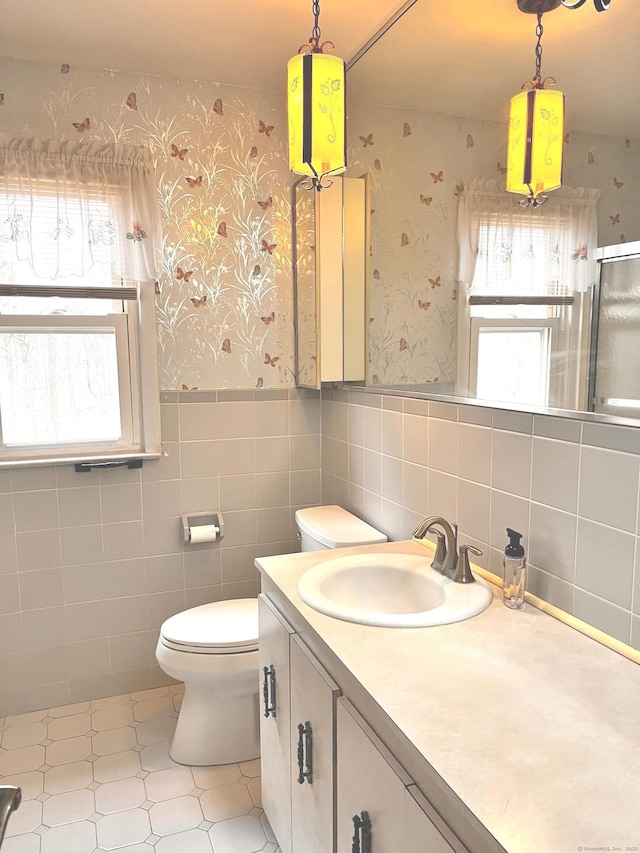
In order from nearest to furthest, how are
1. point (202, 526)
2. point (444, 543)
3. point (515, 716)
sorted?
point (515, 716), point (444, 543), point (202, 526)

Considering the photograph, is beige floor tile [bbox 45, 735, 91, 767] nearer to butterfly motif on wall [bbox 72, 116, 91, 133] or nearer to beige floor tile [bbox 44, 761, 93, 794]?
beige floor tile [bbox 44, 761, 93, 794]

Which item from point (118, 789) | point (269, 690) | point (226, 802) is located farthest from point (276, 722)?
point (118, 789)

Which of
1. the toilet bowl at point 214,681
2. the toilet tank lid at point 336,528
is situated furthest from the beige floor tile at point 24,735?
the toilet tank lid at point 336,528

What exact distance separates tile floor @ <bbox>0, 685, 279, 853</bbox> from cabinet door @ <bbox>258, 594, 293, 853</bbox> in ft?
0.69

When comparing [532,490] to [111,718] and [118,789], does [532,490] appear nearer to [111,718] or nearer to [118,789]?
[118,789]

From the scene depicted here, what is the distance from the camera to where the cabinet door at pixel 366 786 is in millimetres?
966

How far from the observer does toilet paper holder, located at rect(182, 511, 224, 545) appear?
2.47m

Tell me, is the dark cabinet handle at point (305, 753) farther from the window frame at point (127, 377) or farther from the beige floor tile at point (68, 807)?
the window frame at point (127, 377)

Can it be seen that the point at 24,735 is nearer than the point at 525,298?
No

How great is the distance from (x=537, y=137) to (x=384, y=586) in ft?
3.76

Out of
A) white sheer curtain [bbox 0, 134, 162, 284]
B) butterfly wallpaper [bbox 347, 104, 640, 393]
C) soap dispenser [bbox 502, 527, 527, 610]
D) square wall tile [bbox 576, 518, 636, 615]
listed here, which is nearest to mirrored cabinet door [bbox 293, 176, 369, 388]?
butterfly wallpaper [bbox 347, 104, 640, 393]

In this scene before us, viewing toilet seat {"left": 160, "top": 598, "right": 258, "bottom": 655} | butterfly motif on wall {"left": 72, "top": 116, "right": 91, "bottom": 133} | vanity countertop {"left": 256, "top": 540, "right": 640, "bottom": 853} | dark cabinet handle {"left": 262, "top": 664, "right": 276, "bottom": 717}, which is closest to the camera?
vanity countertop {"left": 256, "top": 540, "right": 640, "bottom": 853}

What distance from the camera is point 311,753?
4.38 feet

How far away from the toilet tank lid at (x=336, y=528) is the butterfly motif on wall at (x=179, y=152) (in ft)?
4.70
